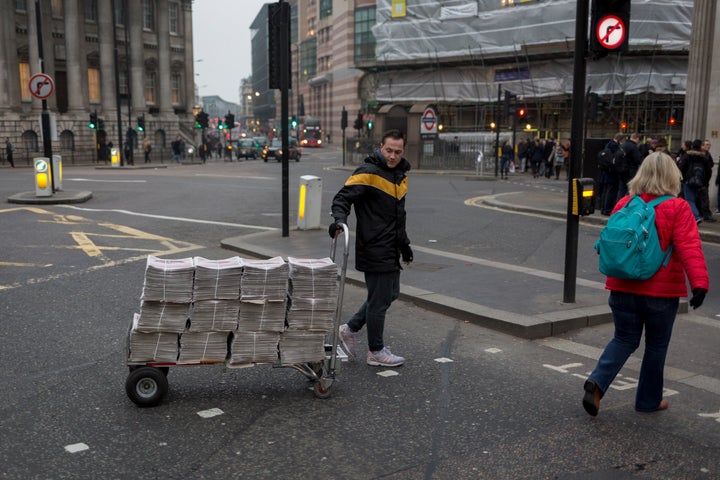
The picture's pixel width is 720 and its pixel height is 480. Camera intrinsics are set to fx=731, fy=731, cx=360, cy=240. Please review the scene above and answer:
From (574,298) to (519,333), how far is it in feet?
4.02

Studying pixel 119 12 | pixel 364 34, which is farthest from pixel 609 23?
pixel 364 34

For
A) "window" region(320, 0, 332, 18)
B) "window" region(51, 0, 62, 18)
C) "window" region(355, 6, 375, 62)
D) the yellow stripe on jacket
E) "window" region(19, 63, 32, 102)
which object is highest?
"window" region(320, 0, 332, 18)

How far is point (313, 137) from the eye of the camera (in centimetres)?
10012

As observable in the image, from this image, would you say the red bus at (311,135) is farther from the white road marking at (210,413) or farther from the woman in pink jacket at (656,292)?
the woman in pink jacket at (656,292)

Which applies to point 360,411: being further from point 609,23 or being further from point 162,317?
point 609,23

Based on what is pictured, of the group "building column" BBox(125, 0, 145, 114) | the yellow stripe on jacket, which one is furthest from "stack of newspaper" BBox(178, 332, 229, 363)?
"building column" BBox(125, 0, 145, 114)

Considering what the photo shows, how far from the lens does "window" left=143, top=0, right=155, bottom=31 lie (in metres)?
60.4

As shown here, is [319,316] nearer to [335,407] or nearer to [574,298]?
[335,407]

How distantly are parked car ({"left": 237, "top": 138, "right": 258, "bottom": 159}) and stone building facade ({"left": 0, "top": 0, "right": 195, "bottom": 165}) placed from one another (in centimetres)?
632

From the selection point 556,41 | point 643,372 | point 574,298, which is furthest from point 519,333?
point 556,41

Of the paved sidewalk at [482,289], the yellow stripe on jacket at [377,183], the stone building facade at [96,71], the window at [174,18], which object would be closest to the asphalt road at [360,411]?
the paved sidewalk at [482,289]

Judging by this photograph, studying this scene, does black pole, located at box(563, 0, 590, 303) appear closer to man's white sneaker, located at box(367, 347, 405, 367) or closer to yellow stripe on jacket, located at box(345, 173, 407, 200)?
yellow stripe on jacket, located at box(345, 173, 407, 200)

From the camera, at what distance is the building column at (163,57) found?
60719 mm

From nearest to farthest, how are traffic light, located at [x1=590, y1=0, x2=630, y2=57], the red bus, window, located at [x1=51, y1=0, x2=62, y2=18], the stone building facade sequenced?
traffic light, located at [x1=590, y1=0, x2=630, y2=57] < the stone building facade < window, located at [x1=51, y1=0, x2=62, y2=18] < the red bus
